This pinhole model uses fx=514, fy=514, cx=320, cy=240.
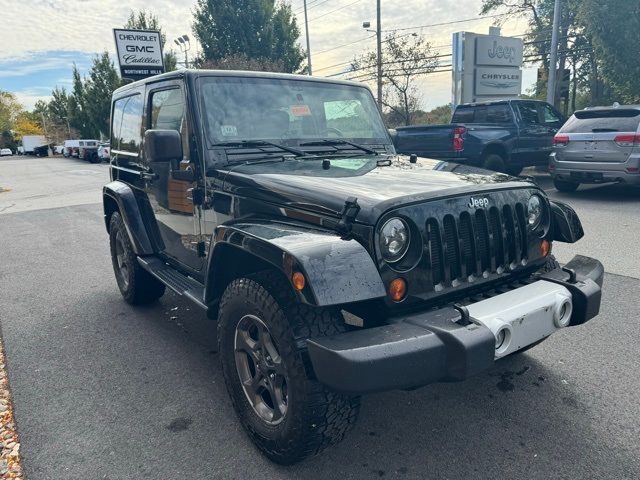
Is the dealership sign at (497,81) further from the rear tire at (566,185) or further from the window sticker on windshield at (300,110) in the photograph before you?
the window sticker on windshield at (300,110)

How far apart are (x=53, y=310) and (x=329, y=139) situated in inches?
129

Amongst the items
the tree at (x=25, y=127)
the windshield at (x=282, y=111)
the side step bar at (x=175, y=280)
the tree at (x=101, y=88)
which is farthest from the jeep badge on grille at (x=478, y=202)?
the tree at (x=25, y=127)

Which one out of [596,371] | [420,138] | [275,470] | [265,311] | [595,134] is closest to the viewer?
[265,311]

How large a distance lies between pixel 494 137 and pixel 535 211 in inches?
349

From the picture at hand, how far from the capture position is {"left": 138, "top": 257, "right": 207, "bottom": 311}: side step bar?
127 inches

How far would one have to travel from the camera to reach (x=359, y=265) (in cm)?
217

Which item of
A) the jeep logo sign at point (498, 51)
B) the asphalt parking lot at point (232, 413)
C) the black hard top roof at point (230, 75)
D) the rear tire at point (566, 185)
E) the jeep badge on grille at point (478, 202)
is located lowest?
the asphalt parking lot at point (232, 413)

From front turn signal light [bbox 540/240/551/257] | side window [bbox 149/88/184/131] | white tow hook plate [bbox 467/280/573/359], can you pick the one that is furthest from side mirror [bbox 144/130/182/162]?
front turn signal light [bbox 540/240/551/257]

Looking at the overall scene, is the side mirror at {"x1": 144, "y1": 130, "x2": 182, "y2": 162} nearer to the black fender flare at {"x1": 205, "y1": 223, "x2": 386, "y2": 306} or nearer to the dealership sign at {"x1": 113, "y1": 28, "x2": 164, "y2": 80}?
the black fender flare at {"x1": 205, "y1": 223, "x2": 386, "y2": 306}

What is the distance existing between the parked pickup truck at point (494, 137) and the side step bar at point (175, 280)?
8.20 meters

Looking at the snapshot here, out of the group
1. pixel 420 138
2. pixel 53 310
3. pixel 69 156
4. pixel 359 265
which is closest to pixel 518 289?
pixel 359 265

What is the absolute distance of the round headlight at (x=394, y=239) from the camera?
7.55ft

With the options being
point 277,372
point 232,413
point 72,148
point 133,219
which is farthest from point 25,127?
point 277,372

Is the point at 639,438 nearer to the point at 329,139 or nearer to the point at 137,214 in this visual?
the point at 329,139
